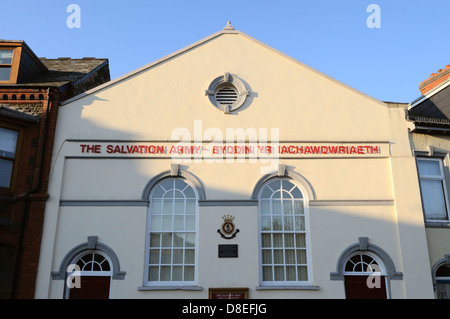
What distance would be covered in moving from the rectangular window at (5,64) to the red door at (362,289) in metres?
12.4

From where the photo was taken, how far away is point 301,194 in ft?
40.2

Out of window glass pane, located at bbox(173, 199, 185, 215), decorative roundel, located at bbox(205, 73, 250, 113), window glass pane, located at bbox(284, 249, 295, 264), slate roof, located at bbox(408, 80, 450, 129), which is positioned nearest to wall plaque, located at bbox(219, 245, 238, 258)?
window glass pane, located at bbox(284, 249, 295, 264)

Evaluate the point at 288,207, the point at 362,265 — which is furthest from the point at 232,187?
the point at 362,265

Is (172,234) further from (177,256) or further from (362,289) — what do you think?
(362,289)

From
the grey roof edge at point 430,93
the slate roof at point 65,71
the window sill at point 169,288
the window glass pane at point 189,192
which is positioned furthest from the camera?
the grey roof edge at point 430,93

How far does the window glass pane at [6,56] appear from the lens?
43.2 feet

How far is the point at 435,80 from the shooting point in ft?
52.7

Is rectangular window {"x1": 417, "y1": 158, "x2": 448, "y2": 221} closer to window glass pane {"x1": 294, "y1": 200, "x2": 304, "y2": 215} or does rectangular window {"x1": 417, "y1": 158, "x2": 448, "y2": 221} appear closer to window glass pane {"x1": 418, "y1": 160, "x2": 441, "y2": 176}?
window glass pane {"x1": 418, "y1": 160, "x2": 441, "y2": 176}

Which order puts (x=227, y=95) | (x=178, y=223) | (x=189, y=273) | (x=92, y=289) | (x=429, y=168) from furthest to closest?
1. (x=227, y=95)
2. (x=429, y=168)
3. (x=178, y=223)
4. (x=189, y=273)
5. (x=92, y=289)

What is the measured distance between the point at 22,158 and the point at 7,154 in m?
0.42

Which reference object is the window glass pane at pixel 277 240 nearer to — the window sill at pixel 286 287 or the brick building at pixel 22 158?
the window sill at pixel 286 287

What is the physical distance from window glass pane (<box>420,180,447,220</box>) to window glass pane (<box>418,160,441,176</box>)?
269 mm

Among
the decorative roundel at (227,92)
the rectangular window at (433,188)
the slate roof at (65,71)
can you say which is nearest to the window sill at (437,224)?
the rectangular window at (433,188)
